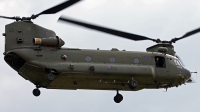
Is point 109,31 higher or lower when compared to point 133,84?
higher

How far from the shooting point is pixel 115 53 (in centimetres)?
5059

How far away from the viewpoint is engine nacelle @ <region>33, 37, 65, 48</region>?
48.3 meters

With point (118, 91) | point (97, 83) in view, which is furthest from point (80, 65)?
point (118, 91)

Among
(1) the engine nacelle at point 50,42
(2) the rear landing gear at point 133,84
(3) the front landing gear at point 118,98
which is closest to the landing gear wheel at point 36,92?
(1) the engine nacelle at point 50,42

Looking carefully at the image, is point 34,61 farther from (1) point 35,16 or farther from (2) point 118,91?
(2) point 118,91

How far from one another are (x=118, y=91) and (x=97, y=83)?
11.8 ft

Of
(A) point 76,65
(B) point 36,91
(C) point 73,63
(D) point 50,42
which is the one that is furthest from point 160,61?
(B) point 36,91

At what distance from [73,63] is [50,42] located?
2.20 metres

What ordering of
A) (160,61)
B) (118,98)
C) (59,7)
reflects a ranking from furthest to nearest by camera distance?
(118,98) < (160,61) < (59,7)

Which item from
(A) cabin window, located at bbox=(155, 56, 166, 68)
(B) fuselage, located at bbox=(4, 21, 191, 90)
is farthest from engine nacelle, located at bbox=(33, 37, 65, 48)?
(A) cabin window, located at bbox=(155, 56, 166, 68)

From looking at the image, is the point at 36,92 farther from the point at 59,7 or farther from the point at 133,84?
the point at 133,84

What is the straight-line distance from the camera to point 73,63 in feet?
159

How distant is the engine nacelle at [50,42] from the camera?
4828 centimetres

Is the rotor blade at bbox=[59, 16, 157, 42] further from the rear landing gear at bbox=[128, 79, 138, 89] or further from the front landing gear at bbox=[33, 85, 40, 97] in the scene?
the front landing gear at bbox=[33, 85, 40, 97]
